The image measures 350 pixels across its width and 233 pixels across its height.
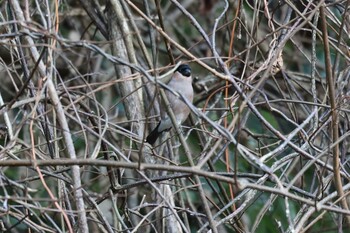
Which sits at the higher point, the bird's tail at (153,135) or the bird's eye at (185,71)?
the bird's eye at (185,71)

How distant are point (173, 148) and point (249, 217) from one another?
1.07m

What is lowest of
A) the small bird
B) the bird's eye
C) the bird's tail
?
the bird's tail

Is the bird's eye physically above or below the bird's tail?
above

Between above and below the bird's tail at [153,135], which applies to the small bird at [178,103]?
above

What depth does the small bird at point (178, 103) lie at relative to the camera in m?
4.32

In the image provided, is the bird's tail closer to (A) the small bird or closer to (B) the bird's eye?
(A) the small bird

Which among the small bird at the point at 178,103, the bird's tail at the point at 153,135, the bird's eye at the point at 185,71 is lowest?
the bird's tail at the point at 153,135

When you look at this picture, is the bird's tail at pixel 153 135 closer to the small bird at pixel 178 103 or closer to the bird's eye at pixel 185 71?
the small bird at pixel 178 103

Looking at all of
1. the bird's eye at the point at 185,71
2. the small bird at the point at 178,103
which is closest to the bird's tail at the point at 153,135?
the small bird at the point at 178,103

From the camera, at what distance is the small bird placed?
4.32m

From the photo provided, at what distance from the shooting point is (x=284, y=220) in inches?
194

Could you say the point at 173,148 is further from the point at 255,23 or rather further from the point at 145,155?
the point at 255,23

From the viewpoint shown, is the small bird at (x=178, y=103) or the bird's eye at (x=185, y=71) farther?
the bird's eye at (x=185, y=71)

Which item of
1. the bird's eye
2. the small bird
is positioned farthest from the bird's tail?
the bird's eye
